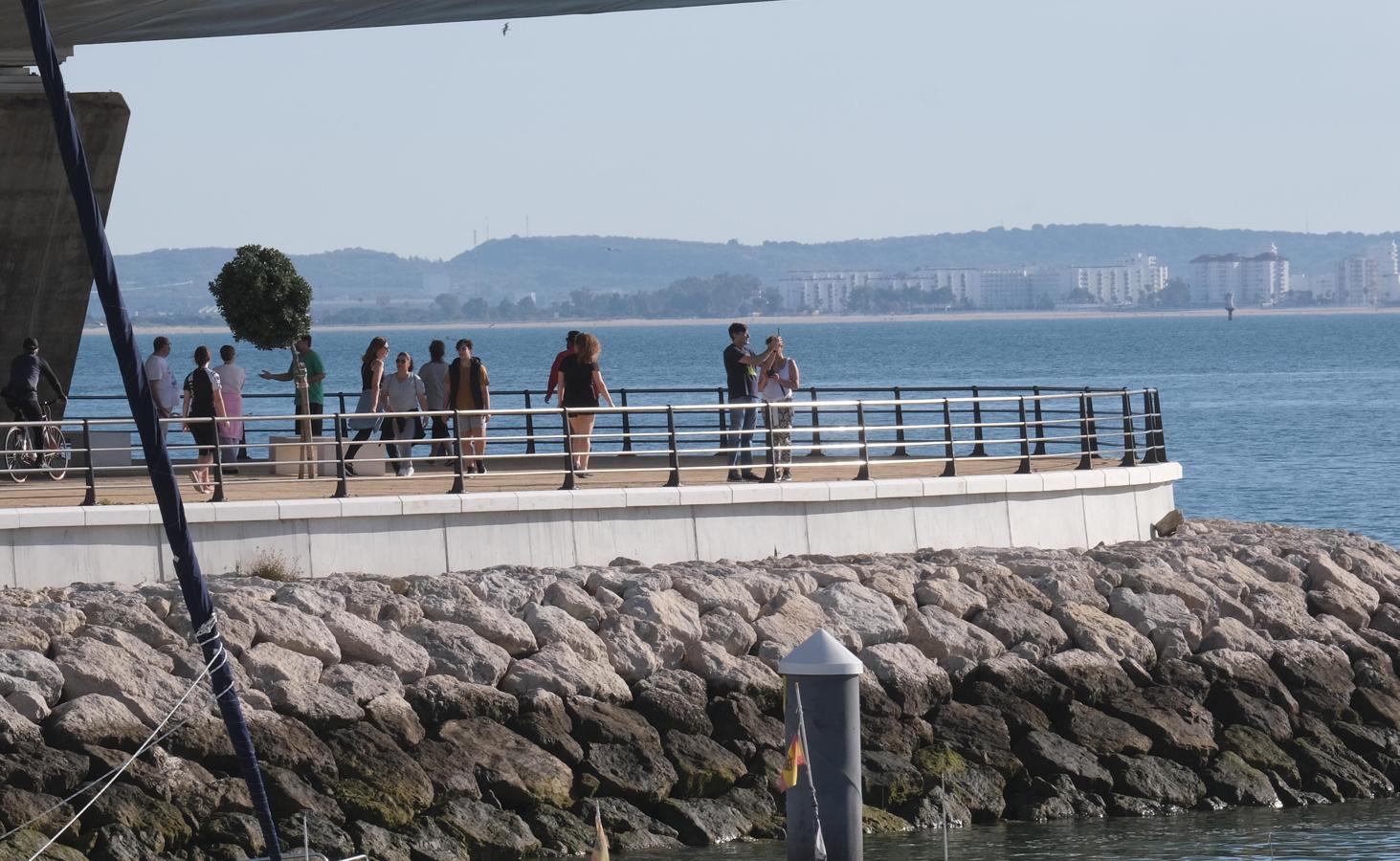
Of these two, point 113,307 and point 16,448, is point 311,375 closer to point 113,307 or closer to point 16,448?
point 16,448

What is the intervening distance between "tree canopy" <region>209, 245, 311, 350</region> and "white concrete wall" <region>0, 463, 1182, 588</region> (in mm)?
6140

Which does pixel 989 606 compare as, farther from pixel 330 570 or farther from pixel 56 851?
pixel 56 851

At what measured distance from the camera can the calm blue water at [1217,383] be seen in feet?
180

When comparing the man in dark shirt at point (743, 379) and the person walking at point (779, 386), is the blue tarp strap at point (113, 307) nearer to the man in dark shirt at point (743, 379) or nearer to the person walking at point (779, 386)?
the man in dark shirt at point (743, 379)

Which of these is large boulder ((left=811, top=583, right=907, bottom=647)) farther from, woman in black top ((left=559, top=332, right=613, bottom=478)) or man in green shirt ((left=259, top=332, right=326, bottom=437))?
Answer: man in green shirt ((left=259, top=332, right=326, bottom=437))

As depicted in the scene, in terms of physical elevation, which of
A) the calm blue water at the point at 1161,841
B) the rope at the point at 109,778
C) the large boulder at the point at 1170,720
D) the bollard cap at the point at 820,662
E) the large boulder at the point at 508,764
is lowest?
the calm blue water at the point at 1161,841

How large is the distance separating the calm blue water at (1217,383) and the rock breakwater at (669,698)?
25.0 meters

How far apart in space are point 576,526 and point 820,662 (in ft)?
30.5

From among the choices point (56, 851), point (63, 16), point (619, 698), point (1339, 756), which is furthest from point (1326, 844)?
point (63, 16)

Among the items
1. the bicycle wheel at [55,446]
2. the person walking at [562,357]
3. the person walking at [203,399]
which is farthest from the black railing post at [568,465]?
the bicycle wheel at [55,446]

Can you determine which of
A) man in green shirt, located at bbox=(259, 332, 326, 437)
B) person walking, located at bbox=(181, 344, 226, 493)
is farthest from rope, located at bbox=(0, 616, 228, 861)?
man in green shirt, located at bbox=(259, 332, 326, 437)

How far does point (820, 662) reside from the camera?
419 inches

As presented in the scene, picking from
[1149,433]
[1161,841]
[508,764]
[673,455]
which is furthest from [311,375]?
[1161,841]

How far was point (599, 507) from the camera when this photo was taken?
781 inches
